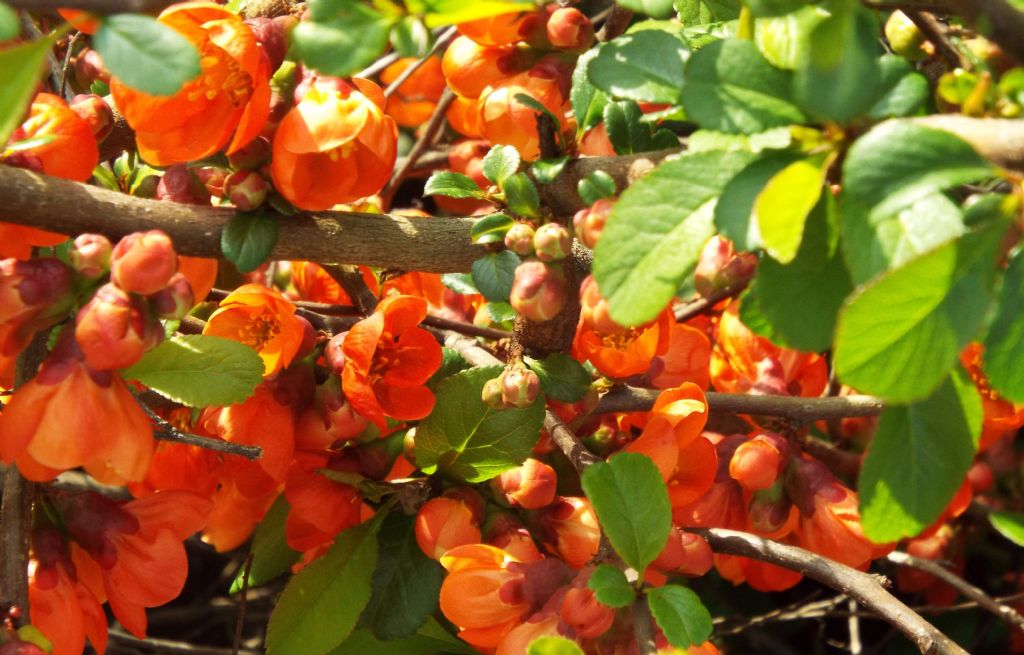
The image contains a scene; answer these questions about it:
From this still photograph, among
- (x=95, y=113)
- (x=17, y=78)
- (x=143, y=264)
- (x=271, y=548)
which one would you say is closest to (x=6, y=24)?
(x=17, y=78)

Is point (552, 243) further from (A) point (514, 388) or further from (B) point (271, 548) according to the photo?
(B) point (271, 548)

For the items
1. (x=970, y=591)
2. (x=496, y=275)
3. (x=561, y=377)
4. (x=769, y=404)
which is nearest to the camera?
(x=496, y=275)

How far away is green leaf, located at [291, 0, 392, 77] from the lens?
2.33 ft

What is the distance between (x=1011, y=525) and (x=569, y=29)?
856 millimetres

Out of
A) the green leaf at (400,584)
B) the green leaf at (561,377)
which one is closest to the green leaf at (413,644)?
the green leaf at (400,584)

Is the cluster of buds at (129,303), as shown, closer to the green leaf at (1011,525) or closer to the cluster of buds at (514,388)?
the cluster of buds at (514,388)

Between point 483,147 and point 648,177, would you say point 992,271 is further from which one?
point 483,147

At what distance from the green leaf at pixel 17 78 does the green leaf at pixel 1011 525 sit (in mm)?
1222

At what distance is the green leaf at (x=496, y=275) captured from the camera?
1.02 metres

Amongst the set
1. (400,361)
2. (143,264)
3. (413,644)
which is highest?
(143,264)

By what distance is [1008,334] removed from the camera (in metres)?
0.66

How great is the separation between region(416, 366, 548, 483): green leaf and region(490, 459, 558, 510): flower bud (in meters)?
0.01

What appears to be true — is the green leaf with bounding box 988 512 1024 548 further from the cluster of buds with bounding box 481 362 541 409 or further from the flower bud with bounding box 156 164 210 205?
the flower bud with bounding box 156 164 210 205

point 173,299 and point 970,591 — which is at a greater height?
point 173,299
